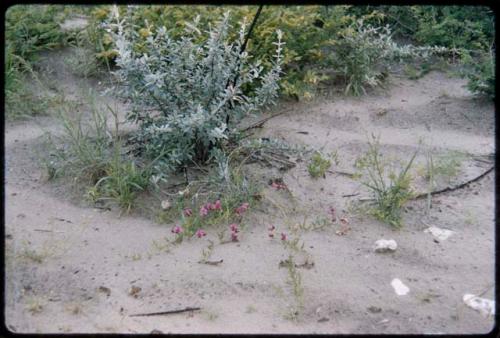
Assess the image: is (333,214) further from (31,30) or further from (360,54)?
(31,30)

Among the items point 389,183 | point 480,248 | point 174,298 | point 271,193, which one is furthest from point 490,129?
point 174,298

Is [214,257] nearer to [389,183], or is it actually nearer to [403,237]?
[403,237]

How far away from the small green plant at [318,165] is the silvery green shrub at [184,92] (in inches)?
18.0

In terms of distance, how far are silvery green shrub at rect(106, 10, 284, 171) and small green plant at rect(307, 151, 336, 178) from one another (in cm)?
46

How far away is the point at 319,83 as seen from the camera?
4.88 metres

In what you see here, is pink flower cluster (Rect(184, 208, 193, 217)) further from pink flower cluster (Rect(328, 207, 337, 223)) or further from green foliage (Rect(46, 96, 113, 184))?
pink flower cluster (Rect(328, 207, 337, 223))

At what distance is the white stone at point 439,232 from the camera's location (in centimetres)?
317

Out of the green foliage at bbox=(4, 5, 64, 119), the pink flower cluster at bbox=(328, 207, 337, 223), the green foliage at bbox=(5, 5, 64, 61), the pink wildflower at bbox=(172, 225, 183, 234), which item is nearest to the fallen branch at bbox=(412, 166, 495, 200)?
the pink flower cluster at bbox=(328, 207, 337, 223)

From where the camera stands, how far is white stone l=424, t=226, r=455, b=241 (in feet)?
10.4

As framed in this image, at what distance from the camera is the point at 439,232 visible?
320 centimetres

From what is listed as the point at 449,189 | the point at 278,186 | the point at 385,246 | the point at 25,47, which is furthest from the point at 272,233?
the point at 25,47

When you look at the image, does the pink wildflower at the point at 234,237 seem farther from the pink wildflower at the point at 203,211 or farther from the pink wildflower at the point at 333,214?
the pink wildflower at the point at 333,214

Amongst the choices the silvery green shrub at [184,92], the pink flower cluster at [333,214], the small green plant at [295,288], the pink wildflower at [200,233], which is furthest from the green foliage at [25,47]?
the small green plant at [295,288]

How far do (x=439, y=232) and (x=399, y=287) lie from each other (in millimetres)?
532
